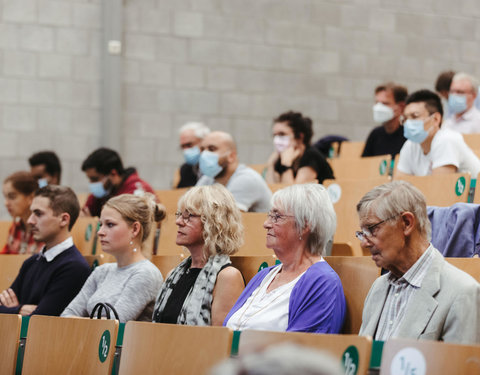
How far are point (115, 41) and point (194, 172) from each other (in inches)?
70.8

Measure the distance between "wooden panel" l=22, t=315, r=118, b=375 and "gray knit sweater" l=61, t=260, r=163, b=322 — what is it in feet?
2.12

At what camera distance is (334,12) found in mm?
7535

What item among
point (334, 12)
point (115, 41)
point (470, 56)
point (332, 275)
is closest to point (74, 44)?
point (115, 41)

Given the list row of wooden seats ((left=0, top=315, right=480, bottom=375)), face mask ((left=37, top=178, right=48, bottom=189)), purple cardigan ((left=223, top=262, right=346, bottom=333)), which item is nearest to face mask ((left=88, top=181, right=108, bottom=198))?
face mask ((left=37, top=178, right=48, bottom=189))

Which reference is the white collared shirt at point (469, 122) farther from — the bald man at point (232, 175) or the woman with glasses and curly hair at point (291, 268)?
the woman with glasses and curly hair at point (291, 268)

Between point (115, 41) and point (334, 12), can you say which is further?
point (334, 12)

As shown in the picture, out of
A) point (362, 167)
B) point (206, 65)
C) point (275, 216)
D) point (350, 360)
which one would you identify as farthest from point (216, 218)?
point (206, 65)

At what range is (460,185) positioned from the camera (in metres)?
3.46

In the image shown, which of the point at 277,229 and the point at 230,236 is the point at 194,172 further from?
the point at 277,229

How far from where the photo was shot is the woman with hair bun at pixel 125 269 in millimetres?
3092

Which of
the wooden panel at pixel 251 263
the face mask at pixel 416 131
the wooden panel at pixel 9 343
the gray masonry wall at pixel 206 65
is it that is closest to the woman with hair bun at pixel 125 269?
the wooden panel at pixel 251 263

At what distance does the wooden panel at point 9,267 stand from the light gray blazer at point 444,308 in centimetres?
230

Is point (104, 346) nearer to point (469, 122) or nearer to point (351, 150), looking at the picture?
point (469, 122)

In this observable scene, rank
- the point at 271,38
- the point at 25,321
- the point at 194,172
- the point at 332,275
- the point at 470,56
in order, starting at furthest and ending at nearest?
the point at 470,56
the point at 271,38
the point at 194,172
the point at 25,321
the point at 332,275
